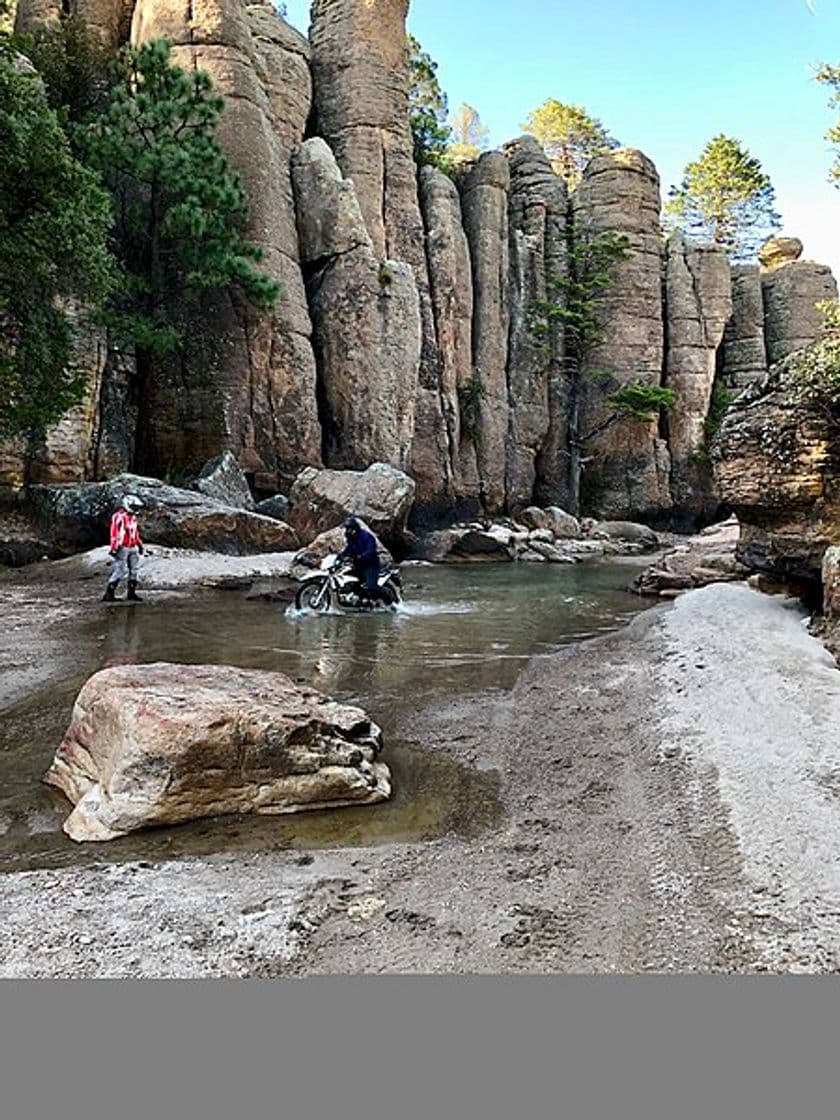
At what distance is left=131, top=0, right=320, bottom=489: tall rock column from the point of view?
2364 cm

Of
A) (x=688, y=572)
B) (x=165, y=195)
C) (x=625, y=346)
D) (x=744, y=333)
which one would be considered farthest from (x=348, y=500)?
(x=744, y=333)

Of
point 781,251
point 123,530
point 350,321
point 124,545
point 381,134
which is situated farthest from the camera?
point 781,251

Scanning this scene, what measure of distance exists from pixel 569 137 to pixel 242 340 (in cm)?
3357

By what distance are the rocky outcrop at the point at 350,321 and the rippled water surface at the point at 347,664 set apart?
9.21 meters

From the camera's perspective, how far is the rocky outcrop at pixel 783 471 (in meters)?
8.85

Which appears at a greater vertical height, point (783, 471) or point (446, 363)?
point (446, 363)

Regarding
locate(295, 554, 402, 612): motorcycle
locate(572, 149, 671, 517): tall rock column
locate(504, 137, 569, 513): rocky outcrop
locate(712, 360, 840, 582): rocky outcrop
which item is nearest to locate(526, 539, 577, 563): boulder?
A: locate(504, 137, 569, 513): rocky outcrop

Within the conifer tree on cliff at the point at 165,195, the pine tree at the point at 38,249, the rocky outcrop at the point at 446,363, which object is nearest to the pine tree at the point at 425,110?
the rocky outcrop at the point at 446,363

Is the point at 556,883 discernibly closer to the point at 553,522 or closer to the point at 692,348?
the point at 553,522

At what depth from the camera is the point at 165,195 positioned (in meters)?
23.2

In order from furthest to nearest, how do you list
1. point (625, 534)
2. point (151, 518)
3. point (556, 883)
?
point (625, 534), point (151, 518), point (556, 883)

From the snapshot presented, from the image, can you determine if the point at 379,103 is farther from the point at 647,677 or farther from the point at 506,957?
the point at 506,957

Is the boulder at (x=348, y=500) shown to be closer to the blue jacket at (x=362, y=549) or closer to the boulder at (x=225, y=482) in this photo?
the boulder at (x=225, y=482)

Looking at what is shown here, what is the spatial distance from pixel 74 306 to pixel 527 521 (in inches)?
747
